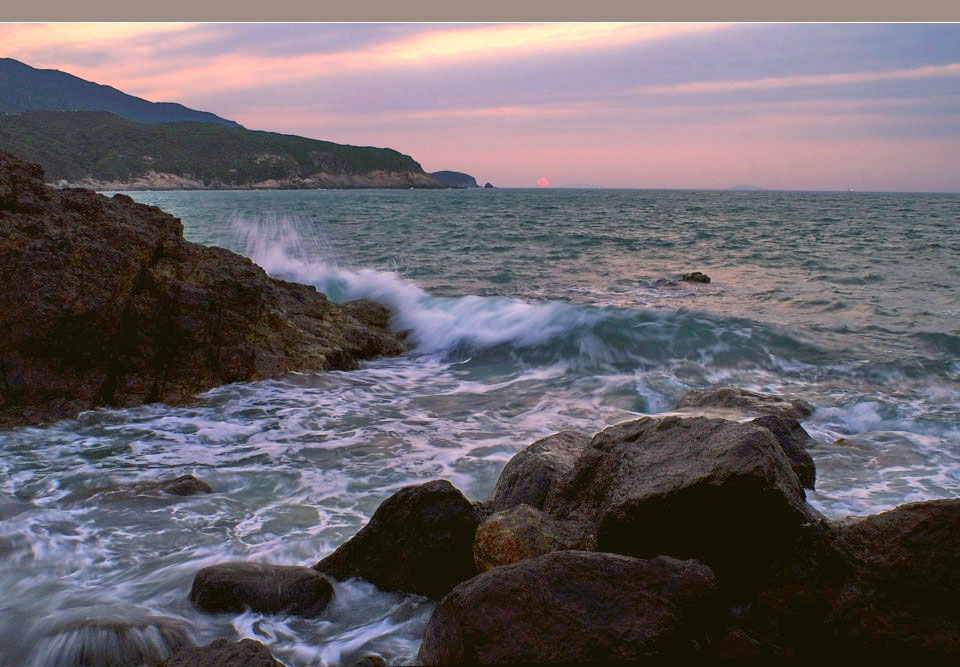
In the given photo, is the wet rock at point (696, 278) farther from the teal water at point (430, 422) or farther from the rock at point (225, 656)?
the rock at point (225, 656)

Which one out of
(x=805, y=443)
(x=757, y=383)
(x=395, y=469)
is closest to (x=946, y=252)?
(x=757, y=383)

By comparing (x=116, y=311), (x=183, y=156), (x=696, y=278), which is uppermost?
(x=183, y=156)

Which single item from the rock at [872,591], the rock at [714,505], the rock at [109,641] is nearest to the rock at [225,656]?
the rock at [109,641]

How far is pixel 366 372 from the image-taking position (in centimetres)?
843

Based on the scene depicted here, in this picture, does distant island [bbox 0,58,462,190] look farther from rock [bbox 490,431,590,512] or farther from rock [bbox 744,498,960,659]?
rock [bbox 744,498,960,659]

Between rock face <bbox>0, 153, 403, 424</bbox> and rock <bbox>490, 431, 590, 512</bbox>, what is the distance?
4114mm

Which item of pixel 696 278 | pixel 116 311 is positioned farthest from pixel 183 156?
pixel 116 311

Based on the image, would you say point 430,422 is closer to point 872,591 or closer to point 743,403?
point 743,403

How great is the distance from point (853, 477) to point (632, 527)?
2980 mm

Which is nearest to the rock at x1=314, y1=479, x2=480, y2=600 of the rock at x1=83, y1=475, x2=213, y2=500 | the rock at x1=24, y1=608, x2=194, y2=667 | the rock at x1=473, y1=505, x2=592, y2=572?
the rock at x1=473, y1=505, x2=592, y2=572

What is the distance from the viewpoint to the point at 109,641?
2.96 m

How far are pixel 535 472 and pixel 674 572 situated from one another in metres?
1.38

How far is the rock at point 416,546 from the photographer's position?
3463mm

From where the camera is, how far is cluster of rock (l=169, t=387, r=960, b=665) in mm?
2541
